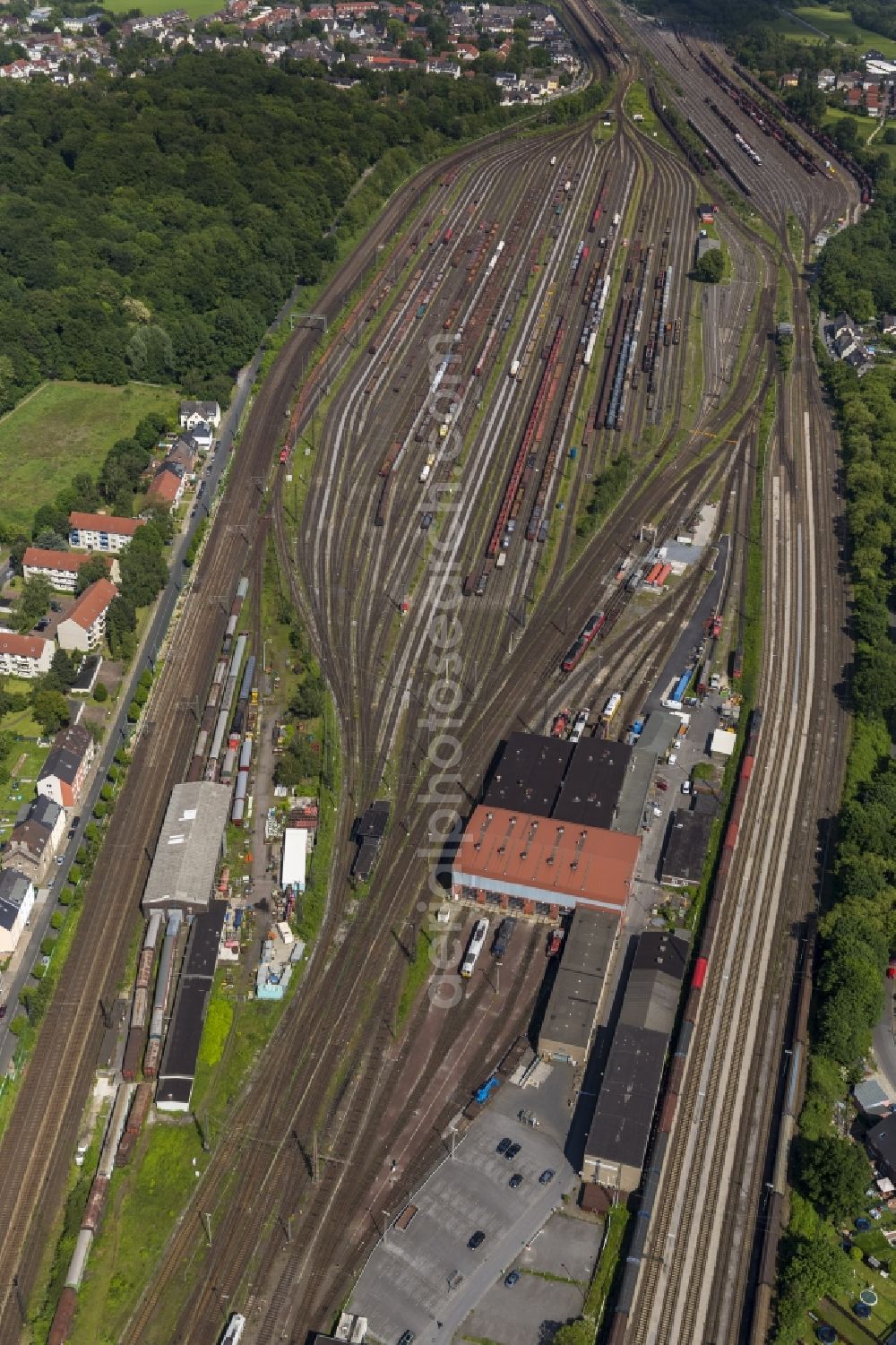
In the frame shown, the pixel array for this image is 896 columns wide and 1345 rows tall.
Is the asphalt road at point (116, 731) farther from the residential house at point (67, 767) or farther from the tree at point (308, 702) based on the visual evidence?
the tree at point (308, 702)

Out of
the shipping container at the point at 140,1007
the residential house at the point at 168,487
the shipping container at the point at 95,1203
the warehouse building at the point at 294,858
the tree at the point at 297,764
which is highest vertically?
the residential house at the point at 168,487

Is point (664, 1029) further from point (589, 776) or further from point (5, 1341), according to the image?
point (5, 1341)

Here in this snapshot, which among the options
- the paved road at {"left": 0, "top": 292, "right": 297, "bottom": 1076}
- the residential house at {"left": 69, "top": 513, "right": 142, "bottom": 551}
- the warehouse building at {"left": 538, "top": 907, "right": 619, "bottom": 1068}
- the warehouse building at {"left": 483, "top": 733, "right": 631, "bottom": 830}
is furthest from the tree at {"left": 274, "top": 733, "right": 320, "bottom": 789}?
the residential house at {"left": 69, "top": 513, "right": 142, "bottom": 551}

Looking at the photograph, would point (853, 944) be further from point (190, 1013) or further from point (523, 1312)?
point (190, 1013)

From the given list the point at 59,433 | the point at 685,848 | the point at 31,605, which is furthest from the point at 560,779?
the point at 59,433

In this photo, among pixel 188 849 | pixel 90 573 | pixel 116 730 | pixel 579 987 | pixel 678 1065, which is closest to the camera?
pixel 678 1065

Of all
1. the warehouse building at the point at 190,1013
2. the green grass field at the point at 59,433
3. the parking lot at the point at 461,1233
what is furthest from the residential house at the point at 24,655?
the parking lot at the point at 461,1233
